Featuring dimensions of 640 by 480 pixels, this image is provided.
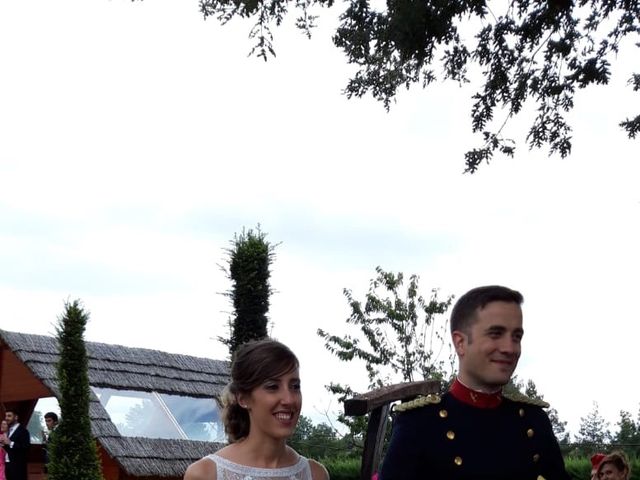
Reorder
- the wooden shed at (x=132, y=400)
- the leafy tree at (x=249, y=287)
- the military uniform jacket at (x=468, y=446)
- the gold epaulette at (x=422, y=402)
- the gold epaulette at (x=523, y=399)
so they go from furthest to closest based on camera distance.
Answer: the wooden shed at (x=132, y=400)
the leafy tree at (x=249, y=287)
the gold epaulette at (x=523, y=399)
the gold epaulette at (x=422, y=402)
the military uniform jacket at (x=468, y=446)

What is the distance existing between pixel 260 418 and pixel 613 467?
471 centimetres

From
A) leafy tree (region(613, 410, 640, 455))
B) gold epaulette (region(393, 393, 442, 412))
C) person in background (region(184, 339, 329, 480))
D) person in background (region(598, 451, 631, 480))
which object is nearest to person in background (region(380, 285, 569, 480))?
gold epaulette (region(393, 393, 442, 412))

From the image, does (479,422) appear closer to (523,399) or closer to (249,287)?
(523,399)

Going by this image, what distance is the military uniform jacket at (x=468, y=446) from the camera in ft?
15.1

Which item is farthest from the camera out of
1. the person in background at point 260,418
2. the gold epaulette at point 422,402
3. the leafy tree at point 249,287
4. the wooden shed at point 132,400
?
the wooden shed at point 132,400

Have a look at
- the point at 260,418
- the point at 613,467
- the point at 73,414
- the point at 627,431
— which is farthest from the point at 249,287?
the point at 627,431

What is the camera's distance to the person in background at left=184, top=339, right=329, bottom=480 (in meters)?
5.34

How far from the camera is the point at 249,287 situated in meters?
18.6

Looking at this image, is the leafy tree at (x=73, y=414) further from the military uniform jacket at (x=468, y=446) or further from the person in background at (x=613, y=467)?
the military uniform jacket at (x=468, y=446)

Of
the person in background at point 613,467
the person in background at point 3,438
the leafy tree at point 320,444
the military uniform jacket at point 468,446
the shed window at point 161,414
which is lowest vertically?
the military uniform jacket at point 468,446

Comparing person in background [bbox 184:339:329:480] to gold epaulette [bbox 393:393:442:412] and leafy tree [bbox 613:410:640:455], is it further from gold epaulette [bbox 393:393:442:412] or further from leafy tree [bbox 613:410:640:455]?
leafy tree [bbox 613:410:640:455]

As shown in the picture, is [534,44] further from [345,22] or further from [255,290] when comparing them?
[255,290]

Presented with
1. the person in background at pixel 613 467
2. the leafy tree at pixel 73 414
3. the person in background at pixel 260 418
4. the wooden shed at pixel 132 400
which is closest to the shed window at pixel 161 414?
the wooden shed at pixel 132 400

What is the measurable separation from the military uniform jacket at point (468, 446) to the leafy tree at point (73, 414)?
52.2ft
